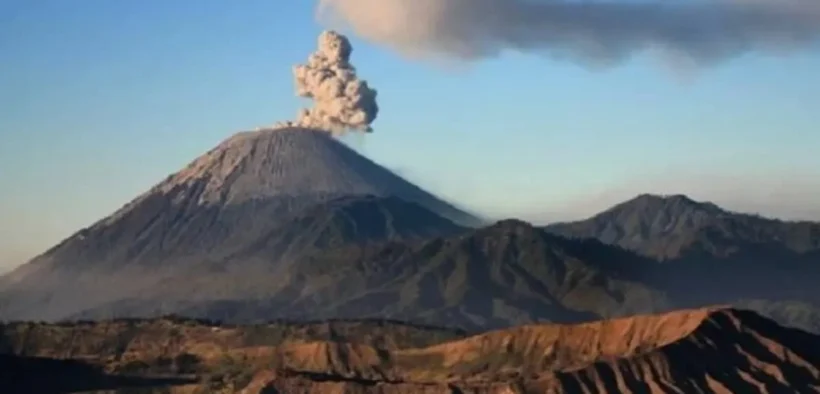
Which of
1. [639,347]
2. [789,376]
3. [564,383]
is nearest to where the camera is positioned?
[564,383]

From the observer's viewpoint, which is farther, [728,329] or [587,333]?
[587,333]

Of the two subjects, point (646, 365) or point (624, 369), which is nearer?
point (624, 369)

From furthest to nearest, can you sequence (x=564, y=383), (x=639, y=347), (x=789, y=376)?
(x=639, y=347)
(x=789, y=376)
(x=564, y=383)

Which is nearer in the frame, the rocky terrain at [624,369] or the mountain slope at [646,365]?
the mountain slope at [646,365]

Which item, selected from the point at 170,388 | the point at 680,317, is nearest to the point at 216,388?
the point at 170,388

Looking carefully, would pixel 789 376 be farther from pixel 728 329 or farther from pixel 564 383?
pixel 564 383

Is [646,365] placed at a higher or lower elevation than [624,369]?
higher

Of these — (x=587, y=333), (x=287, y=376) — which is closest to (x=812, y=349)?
(x=587, y=333)

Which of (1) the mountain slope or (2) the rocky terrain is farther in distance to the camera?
(2) the rocky terrain

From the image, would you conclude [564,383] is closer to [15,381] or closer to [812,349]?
[812,349]
